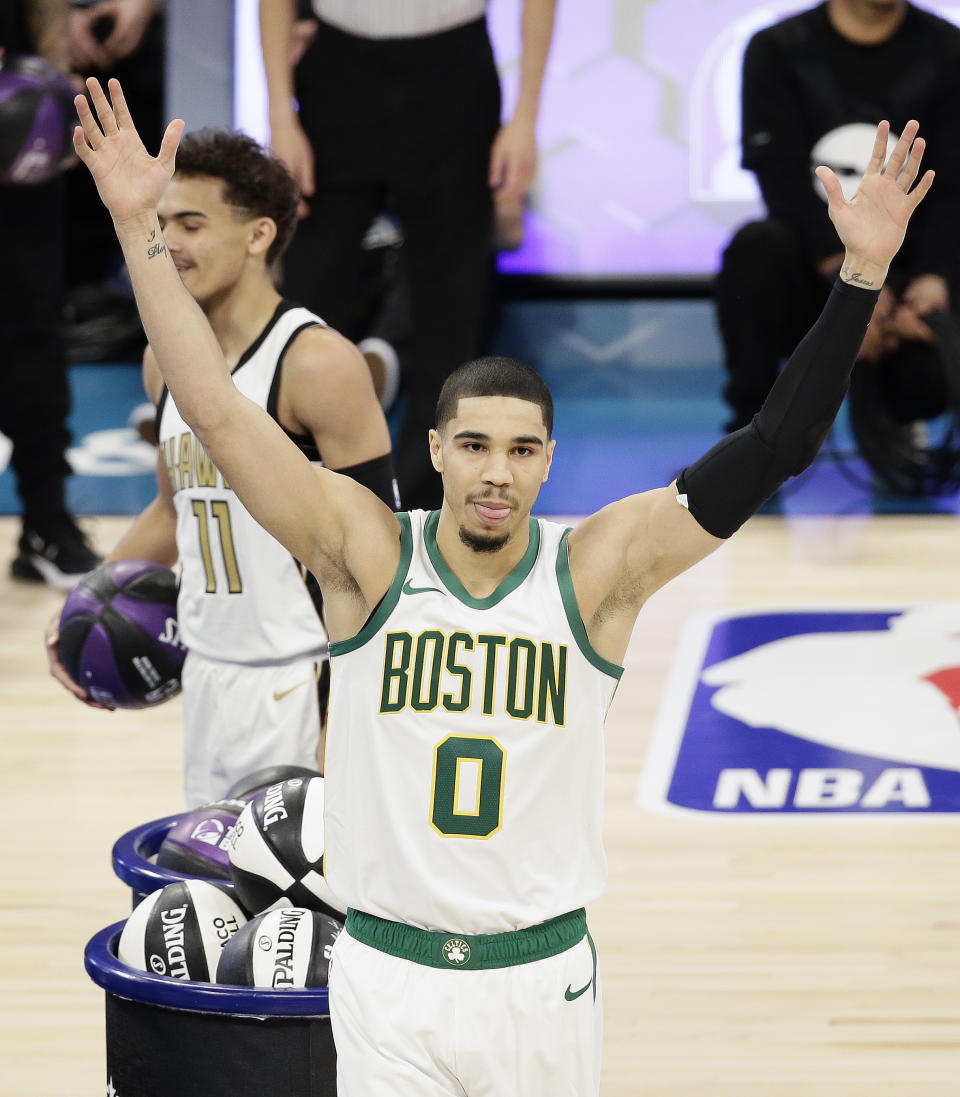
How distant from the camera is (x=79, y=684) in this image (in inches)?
135

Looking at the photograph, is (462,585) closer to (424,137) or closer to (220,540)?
(220,540)

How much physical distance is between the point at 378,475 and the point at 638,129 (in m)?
7.68

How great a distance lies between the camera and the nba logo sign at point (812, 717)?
4379mm

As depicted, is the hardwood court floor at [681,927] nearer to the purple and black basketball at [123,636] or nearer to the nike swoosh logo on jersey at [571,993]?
the purple and black basketball at [123,636]

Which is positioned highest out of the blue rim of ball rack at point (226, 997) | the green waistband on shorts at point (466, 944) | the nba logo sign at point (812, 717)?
the green waistband on shorts at point (466, 944)

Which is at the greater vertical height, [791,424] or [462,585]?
[791,424]

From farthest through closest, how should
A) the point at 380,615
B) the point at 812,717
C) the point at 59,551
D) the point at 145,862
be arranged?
the point at 59,551 → the point at 812,717 → the point at 145,862 → the point at 380,615

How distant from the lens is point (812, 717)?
16.3 feet

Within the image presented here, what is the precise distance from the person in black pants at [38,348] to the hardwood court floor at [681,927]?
1019 millimetres

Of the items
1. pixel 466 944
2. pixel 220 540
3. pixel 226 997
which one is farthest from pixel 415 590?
pixel 220 540

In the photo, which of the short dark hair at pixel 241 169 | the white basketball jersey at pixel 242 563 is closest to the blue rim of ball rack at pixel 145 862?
the white basketball jersey at pixel 242 563

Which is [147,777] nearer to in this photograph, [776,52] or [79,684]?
[79,684]

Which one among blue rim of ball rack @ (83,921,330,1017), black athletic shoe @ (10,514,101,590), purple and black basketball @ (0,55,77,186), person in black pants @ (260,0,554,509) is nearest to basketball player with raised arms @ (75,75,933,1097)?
blue rim of ball rack @ (83,921,330,1017)

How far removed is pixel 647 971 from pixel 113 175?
187 centimetres
